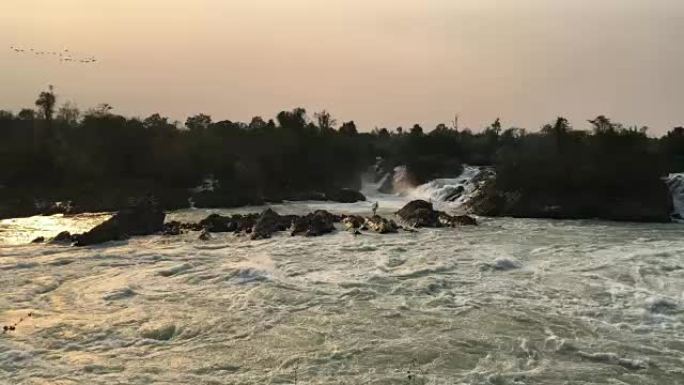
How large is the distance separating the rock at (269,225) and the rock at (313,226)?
494 mm

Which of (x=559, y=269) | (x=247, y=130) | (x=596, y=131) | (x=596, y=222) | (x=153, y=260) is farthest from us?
(x=247, y=130)

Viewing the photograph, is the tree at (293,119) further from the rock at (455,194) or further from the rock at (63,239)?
the rock at (63,239)

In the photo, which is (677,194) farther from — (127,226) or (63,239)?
(63,239)

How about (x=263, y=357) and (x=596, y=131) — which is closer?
(x=263, y=357)

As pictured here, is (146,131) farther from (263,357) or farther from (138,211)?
(263,357)

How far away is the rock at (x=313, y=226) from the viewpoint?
24.6 m

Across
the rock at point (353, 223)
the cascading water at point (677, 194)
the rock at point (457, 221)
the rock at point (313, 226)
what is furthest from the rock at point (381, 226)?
the cascading water at point (677, 194)

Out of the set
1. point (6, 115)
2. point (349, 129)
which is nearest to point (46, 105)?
point (6, 115)

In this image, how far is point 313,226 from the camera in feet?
82.1

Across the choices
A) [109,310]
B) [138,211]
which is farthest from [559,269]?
[138,211]

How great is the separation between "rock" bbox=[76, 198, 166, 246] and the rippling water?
1.38m

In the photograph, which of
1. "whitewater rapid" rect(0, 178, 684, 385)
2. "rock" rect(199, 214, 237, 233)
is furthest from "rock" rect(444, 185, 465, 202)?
"whitewater rapid" rect(0, 178, 684, 385)

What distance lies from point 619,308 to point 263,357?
7810 mm

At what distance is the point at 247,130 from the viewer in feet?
179
